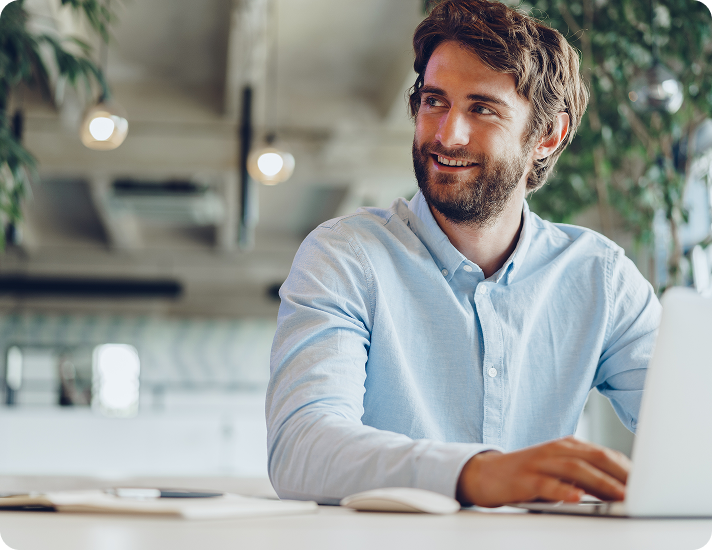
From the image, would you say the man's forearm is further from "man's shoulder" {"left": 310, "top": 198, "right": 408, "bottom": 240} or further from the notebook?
"man's shoulder" {"left": 310, "top": 198, "right": 408, "bottom": 240}

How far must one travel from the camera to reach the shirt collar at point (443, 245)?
1.25 metres

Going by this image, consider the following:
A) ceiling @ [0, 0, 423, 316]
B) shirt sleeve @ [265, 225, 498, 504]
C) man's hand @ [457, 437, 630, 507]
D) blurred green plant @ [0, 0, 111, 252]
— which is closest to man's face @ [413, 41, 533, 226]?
shirt sleeve @ [265, 225, 498, 504]

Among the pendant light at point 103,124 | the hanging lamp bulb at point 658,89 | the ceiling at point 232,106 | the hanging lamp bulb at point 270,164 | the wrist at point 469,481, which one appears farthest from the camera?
the ceiling at point 232,106

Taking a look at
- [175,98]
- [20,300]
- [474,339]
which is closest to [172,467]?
[175,98]

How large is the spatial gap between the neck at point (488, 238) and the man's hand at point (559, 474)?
0.67m

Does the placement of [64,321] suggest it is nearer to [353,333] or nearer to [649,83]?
[649,83]

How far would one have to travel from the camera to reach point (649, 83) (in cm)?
254

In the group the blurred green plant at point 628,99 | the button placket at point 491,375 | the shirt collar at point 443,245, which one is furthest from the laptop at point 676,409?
the blurred green plant at point 628,99

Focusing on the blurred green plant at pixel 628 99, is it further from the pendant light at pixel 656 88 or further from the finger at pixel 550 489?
the finger at pixel 550 489

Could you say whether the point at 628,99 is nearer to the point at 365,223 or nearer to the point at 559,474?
the point at 365,223

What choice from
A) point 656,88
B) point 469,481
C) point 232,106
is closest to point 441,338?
point 469,481

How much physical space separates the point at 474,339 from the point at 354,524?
64cm

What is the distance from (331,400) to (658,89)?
6.79ft

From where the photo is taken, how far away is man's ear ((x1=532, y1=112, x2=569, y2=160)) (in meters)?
1.52
